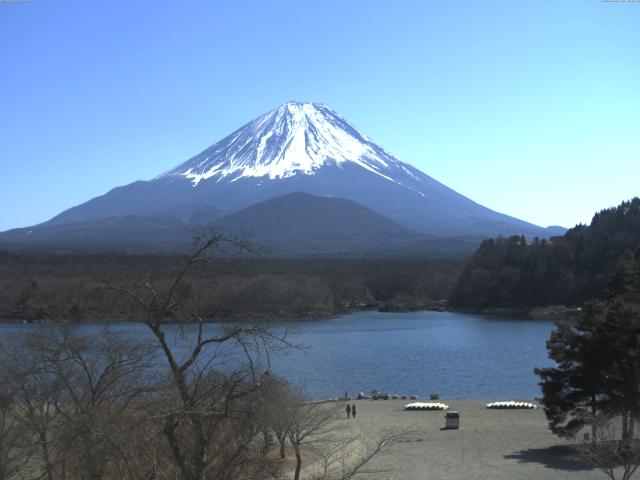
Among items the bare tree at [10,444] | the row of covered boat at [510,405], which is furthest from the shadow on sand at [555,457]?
the bare tree at [10,444]

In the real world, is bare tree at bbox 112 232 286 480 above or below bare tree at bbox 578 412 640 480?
above

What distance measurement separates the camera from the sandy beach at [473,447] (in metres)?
12.6

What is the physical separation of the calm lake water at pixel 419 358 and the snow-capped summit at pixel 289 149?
112298mm

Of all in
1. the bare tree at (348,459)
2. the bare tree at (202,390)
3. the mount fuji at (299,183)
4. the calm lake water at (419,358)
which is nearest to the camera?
the bare tree at (202,390)

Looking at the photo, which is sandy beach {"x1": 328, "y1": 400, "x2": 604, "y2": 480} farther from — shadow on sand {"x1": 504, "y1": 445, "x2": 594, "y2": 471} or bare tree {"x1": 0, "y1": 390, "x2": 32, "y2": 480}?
bare tree {"x1": 0, "y1": 390, "x2": 32, "y2": 480}

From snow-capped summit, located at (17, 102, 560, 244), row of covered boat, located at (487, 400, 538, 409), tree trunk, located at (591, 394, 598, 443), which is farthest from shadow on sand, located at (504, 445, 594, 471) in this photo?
snow-capped summit, located at (17, 102, 560, 244)

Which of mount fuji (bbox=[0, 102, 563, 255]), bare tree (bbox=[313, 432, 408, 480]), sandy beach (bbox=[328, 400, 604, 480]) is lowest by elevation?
sandy beach (bbox=[328, 400, 604, 480])

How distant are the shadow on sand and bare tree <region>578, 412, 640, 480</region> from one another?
Answer: 0.53m

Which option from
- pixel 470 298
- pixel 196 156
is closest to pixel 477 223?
pixel 196 156

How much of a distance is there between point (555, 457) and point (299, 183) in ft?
459

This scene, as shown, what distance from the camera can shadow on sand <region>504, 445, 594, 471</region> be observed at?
A: 42.2ft

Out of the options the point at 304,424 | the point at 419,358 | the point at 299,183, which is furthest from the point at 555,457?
the point at 299,183

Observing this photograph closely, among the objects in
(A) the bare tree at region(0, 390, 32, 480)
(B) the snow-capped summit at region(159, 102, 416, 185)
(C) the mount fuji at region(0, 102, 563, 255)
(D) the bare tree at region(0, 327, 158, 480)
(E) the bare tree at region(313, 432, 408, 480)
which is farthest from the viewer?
(B) the snow-capped summit at region(159, 102, 416, 185)

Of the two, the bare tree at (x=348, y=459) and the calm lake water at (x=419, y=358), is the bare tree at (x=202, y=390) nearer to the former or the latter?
the bare tree at (x=348, y=459)
